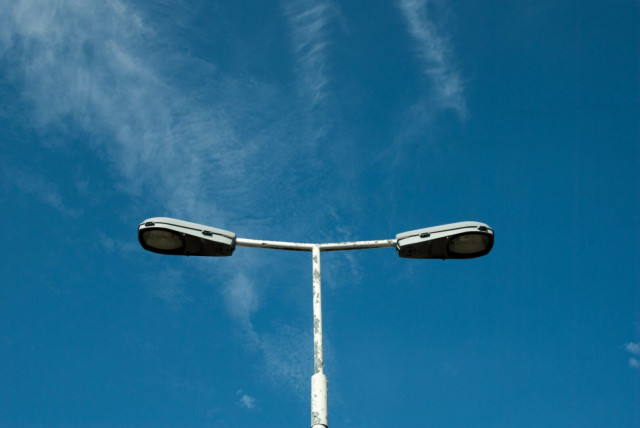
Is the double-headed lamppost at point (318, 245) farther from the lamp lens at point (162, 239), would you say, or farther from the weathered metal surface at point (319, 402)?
the weathered metal surface at point (319, 402)

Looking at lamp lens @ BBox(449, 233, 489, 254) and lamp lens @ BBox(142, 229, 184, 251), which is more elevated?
lamp lens @ BBox(142, 229, 184, 251)

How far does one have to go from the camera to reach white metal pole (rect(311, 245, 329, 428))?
7473 millimetres

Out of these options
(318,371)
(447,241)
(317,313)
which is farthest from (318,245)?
(318,371)

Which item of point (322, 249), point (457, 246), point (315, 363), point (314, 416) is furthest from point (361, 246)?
point (314, 416)

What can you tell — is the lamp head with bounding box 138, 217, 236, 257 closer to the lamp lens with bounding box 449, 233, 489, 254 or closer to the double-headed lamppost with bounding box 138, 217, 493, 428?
the double-headed lamppost with bounding box 138, 217, 493, 428

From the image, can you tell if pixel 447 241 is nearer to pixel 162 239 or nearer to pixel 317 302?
pixel 317 302

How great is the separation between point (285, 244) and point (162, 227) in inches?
66.7

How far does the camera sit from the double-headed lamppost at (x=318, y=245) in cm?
905

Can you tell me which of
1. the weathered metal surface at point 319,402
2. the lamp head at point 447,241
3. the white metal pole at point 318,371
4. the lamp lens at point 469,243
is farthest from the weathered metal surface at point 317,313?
the lamp lens at point 469,243

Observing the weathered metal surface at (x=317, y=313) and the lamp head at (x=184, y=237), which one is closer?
the weathered metal surface at (x=317, y=313)

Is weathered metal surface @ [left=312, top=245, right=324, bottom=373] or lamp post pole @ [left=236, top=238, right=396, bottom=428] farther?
weathered metal surface @ [left=312, top=245, right=324, bottom=373]

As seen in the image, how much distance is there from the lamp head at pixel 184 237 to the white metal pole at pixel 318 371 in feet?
4.38

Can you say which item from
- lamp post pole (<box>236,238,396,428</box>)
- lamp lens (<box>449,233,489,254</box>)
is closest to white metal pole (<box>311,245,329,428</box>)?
lamp post pole (<box>236,238,396,428</box>)

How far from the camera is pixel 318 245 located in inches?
362
